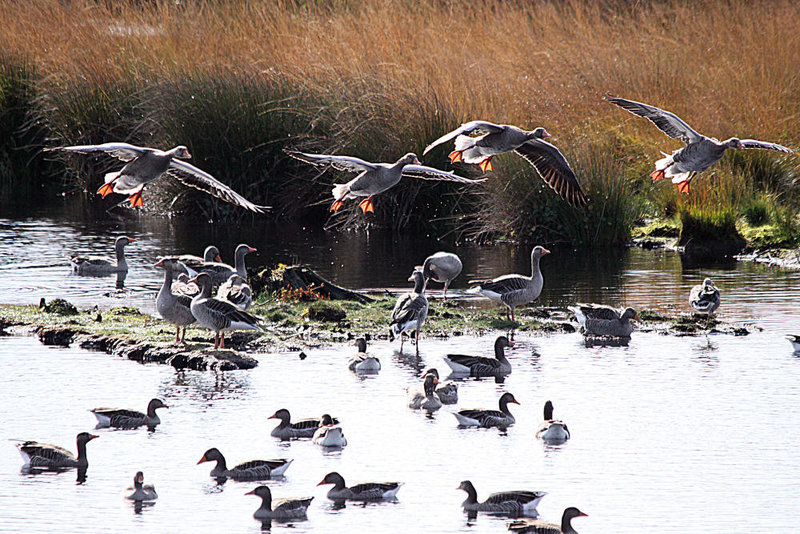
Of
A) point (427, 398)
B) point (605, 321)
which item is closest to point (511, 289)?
point (605, 321)

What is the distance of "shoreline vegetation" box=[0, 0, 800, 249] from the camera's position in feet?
81.1

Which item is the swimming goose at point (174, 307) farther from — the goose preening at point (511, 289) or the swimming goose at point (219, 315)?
the goose preening at point (511, 289)

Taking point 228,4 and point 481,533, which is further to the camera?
point 228,4

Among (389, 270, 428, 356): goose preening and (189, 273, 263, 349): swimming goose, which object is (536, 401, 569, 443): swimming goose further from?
(189, 273, 263, 349): swimming goose

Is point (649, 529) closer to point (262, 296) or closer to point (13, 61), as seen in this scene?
point (262, 296)

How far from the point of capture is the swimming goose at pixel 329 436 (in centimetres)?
1138

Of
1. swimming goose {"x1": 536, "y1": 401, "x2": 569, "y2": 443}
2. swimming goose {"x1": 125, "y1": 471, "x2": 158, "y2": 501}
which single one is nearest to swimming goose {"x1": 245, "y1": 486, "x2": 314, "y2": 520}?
swimming goose {"x1": 125, "y1": 471, "x2": 158, "y2": 501}

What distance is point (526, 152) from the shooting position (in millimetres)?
17891

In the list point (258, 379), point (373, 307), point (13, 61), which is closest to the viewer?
point (258, 379)

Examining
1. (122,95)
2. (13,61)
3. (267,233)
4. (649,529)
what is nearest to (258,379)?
(649,529)

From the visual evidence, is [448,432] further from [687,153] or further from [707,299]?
[687,153]

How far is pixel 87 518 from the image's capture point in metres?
9.63

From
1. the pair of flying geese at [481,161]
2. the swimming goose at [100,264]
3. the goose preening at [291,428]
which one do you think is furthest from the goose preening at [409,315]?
the swimming goose at [100,264]

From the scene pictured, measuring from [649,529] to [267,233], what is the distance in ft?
59.6
